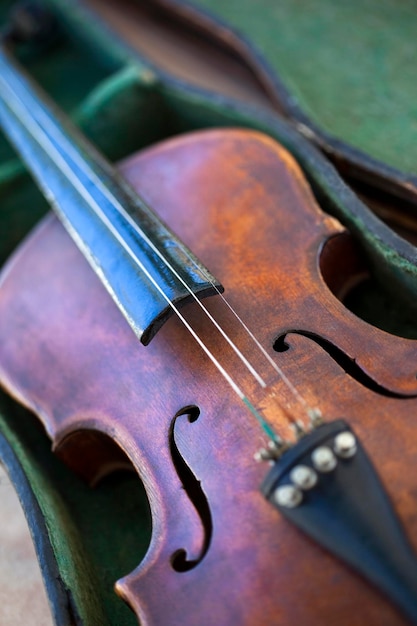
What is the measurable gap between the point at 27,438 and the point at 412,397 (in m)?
0.88

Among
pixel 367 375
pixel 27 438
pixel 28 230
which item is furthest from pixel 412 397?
pixel 28 230

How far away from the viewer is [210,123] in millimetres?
1624

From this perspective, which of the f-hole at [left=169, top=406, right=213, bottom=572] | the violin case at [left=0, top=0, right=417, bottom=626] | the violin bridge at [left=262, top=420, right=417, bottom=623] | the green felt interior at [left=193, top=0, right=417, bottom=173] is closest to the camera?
the violin bridge at [left=262, top=420, right=417, bottom=623]

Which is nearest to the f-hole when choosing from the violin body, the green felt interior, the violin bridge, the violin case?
the violin body

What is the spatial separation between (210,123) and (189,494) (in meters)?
1.06

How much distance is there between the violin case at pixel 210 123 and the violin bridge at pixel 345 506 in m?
0.46

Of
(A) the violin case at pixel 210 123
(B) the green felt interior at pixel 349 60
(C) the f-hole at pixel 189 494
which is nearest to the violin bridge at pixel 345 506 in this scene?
(C) the f-hole at pixel 189 494

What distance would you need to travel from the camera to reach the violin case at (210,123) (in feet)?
3.84

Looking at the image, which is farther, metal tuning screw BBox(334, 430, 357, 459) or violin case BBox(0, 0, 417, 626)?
violin case BBox(0, 0, 417, 626)

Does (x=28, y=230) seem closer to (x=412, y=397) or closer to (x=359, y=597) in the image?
(x=412, y=397)

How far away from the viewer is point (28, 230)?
1.72 meters

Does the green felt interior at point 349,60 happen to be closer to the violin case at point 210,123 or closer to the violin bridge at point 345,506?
the violin case at point 210,123

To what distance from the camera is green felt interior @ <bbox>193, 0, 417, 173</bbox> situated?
58.9 inches

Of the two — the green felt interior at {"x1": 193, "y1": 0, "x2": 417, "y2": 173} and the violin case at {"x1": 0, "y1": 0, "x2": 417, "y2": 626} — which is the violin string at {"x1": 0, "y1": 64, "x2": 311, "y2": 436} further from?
the green felt interior at {"x1": 193, "y1": 0, "x2": 417, "y2": 173}
